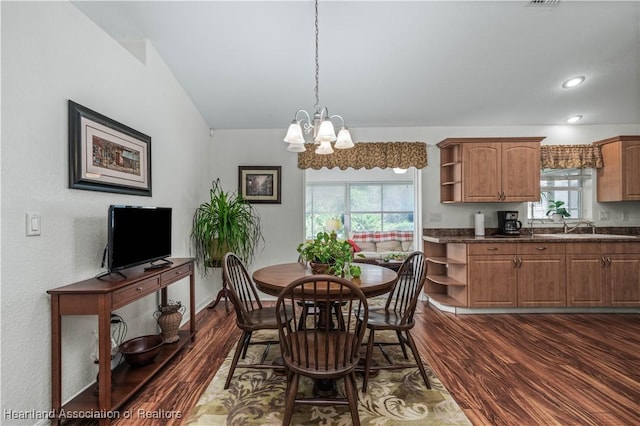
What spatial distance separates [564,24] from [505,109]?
124 centimetres

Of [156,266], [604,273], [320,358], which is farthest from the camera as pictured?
[604,273]

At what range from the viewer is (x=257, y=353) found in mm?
2541

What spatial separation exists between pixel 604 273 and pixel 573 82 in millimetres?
2220

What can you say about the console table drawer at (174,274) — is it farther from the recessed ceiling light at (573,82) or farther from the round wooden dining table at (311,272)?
the recessed ceiling light at (573,82)

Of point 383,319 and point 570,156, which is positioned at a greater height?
point 570,156

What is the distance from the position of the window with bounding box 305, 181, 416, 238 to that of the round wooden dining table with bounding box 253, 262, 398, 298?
4.92m

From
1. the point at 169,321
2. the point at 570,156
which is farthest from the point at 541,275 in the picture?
the point at 169,321

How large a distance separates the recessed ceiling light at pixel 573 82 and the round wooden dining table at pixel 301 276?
312cm

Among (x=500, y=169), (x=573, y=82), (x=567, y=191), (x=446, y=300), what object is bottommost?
(x=446, y=300)

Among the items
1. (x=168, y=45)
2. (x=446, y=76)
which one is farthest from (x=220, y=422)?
(x=446, y=76)

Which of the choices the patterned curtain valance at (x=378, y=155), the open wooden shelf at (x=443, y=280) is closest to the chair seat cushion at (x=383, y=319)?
the open wooden shelf at (x=443, y=280)

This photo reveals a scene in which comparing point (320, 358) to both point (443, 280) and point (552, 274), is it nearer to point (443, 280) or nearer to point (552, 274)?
point (443, 280)

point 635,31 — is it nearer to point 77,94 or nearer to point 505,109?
point 505,109

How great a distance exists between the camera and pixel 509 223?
3906 mm
